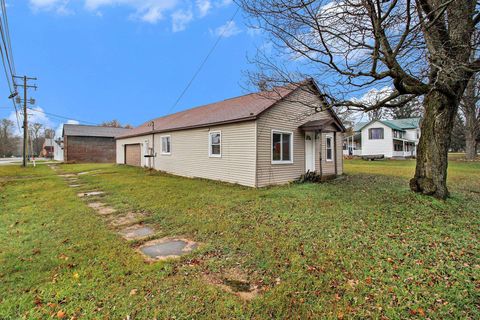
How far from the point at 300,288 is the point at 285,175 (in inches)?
320

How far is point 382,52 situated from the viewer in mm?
5473

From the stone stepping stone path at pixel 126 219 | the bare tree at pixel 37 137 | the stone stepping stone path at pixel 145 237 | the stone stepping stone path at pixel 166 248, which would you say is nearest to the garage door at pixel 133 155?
the stone stepping stone path at pixel 145 237

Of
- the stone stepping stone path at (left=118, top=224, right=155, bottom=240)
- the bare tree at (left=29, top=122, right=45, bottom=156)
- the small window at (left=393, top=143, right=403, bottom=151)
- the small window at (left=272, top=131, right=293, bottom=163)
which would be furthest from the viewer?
the bare tree at (left=29, top=122, right=45, bottom=156)

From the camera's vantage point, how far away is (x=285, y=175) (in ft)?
35.9

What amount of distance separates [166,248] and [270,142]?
6921 mm

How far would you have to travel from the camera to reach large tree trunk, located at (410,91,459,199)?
6598mm

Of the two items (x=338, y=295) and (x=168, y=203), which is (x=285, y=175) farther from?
(x=338, y=295)

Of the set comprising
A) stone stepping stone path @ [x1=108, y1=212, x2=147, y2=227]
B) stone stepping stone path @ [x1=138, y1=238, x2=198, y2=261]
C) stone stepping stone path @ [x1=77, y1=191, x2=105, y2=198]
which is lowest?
stone stepping stone path @ [x1=138, y1=238, x2=198, y2=261]

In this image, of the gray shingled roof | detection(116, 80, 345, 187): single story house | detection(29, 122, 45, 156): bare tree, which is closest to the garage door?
detection(116, 80, 345, 187): single story house

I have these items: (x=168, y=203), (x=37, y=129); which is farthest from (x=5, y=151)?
(x=168, y=203)

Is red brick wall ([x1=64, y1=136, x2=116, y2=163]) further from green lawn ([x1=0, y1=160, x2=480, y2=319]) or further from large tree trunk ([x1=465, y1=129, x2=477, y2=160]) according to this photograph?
large tree trunk ([x1=465, y1=129, x2=477, y2=160])

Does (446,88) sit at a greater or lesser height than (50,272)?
greater

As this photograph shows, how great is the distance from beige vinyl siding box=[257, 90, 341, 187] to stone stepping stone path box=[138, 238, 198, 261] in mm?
5668

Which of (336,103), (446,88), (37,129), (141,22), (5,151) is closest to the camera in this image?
(446,88)
